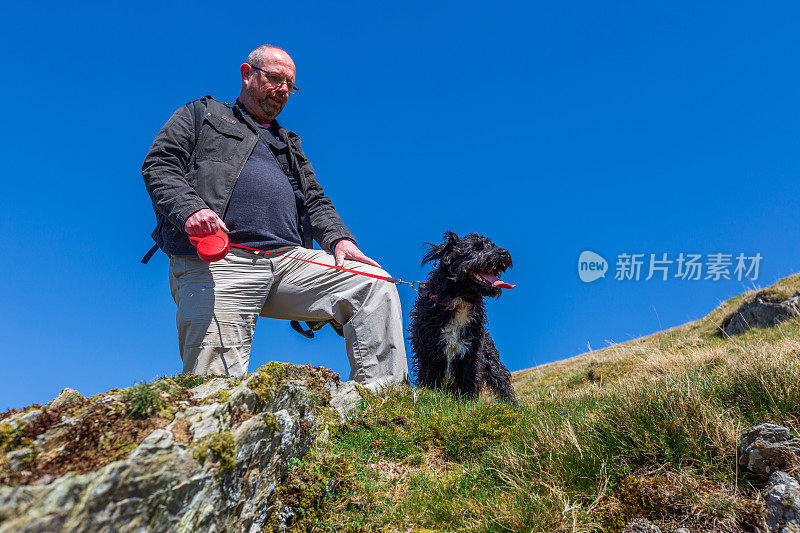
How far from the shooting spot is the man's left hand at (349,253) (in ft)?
20.0

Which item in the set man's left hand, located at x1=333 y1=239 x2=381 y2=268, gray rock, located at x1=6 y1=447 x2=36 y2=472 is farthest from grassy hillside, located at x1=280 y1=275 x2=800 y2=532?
man's left hand, located at x1=333 y1=239 x2=381 y2=268

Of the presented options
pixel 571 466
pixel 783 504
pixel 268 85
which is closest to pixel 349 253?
pixel 268 85

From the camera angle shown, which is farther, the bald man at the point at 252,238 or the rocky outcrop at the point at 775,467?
the bald man at the point at 252,238

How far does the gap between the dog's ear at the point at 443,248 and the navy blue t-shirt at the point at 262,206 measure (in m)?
2.22

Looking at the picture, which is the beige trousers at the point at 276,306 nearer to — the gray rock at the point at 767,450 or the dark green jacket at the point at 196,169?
the dark green jacket at the point at 196,169

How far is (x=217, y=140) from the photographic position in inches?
227

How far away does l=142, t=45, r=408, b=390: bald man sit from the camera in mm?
5188

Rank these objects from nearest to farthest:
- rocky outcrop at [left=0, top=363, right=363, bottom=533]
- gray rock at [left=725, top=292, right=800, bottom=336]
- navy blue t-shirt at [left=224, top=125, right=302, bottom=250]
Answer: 1. rocky outcrop at [left=0, top=363, right=363, bottom=533]
2. navy blue t-shirt at [left=224, top=125, right=302, bottom=250]
3. gray rock at [left=725, top=292, right=800, bottom=336]

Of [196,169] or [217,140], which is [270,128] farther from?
[196,169]

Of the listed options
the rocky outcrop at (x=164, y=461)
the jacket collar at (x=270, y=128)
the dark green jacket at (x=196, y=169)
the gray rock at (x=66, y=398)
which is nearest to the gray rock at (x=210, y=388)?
the rocky outcrop at (x=164, y=461)

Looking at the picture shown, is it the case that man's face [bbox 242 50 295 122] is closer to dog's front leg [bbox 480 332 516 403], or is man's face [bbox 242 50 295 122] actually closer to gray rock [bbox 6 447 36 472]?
dog's front leg [bbox 480 332 516 403]

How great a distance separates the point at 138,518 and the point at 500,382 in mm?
6435

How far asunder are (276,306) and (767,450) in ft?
15.3

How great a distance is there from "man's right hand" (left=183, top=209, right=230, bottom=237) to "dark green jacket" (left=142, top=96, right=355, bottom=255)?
0.07 meters
